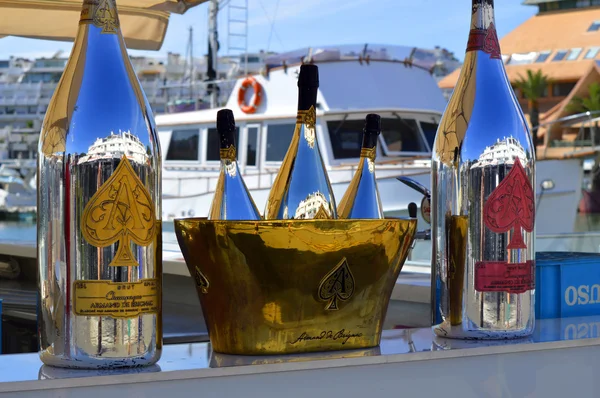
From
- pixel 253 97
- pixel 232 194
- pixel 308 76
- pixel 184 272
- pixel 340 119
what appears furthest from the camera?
pixel 253 97

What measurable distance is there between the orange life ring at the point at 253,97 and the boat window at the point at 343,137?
1106 millimetres

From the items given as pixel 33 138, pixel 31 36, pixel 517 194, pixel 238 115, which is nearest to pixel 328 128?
pixel 238 115

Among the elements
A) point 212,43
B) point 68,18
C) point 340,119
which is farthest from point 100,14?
point 212,43

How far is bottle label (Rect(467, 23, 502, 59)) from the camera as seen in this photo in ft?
3.54

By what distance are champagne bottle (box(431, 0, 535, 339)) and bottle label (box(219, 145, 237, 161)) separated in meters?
0.24

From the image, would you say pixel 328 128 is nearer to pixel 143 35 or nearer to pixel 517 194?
pixel 143 35

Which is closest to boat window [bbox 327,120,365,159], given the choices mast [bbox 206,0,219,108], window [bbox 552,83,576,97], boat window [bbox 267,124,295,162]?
boat window [bbox 267,124,295,162]

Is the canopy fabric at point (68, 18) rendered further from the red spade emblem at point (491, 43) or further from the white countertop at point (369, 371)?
the white countertop at point (369, 371)

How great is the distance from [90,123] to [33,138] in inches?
1902

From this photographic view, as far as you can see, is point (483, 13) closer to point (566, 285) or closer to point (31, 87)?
point (566, 285)

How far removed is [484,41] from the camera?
3.54 ft

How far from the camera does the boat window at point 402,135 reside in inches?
368

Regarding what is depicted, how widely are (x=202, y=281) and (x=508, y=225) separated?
1.12ft

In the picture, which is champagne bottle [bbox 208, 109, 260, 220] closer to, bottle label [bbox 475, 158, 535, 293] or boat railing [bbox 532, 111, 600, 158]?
bottle label [bbox 475, 158, 535, 293]
